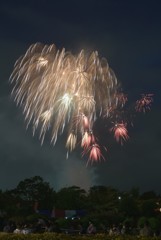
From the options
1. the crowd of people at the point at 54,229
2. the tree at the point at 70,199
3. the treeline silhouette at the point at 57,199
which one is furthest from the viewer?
the tree at the point at 70,199

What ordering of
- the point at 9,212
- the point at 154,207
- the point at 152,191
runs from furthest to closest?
the point at 152,191, the point at 9,212, the point at 154,207

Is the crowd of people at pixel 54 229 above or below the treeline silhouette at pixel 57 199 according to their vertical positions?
below

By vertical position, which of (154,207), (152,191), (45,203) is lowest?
(154,207)

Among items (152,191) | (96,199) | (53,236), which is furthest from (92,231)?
(152,191)

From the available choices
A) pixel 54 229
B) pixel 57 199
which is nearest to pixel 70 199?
pixel 57 199

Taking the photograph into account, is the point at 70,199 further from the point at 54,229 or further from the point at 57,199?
the point at 54,229

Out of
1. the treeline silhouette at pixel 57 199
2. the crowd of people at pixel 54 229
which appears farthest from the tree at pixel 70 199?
the crowd of people at pixel 54 229

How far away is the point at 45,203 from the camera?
8312cm

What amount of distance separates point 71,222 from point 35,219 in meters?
3.60

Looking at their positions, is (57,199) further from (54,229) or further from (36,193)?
(54,229)

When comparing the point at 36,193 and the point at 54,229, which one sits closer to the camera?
the point at 54,229

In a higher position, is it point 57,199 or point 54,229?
point 57,199

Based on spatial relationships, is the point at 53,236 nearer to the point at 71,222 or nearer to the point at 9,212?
the point at 71,222

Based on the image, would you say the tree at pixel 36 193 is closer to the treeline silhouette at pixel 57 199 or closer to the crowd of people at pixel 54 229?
the treeline silhouette at pixel 57 199
